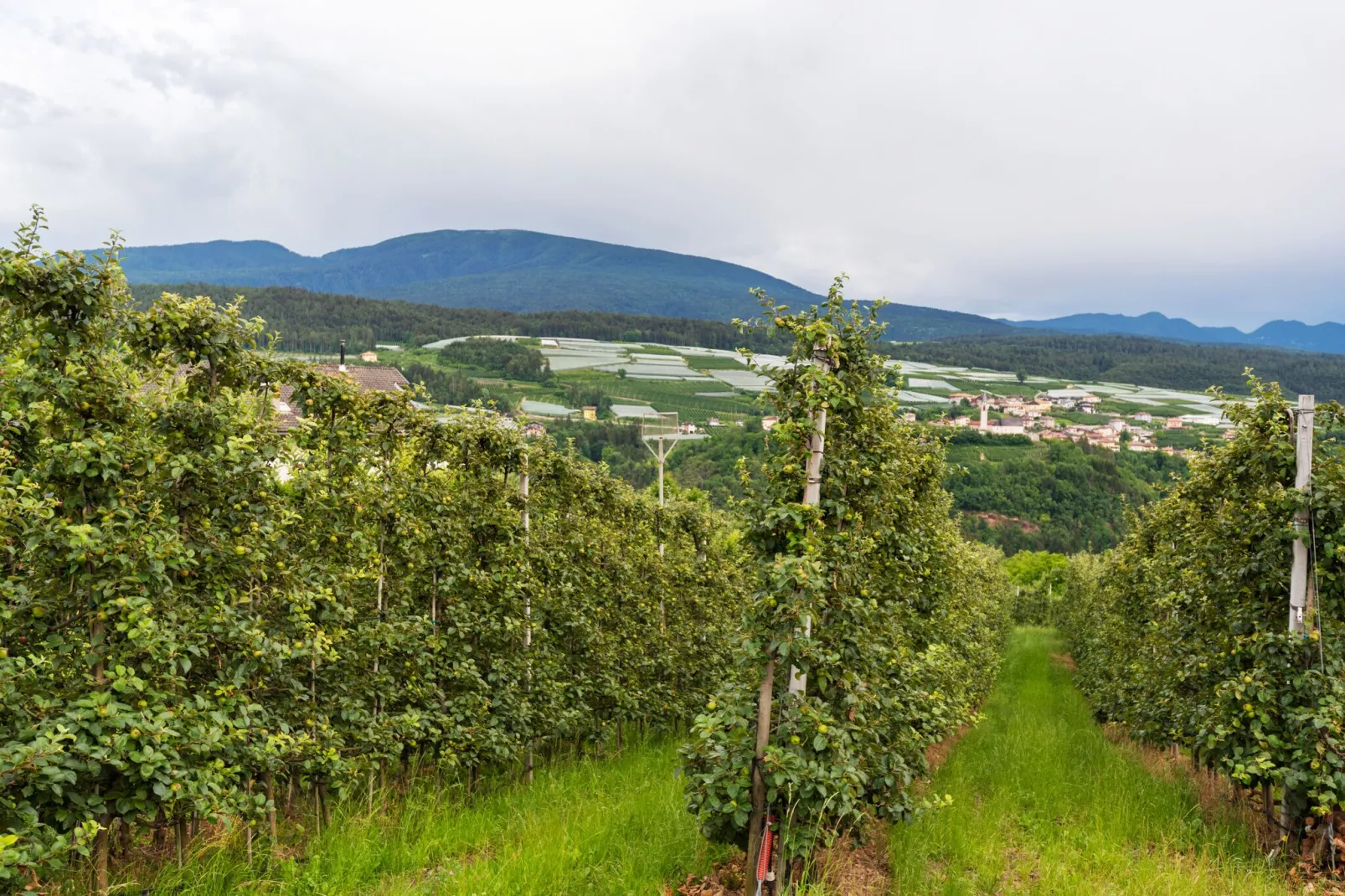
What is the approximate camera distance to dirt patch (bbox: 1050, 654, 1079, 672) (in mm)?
23472

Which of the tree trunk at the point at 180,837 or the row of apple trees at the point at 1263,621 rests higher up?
the row of apple trees at the point at 1263,621

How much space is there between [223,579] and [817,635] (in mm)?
3747

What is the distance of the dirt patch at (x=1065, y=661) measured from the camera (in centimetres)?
2347

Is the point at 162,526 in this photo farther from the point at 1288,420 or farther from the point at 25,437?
the point at 1288,420

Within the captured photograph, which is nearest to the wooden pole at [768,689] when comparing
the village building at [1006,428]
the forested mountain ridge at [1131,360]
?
the village building at [1006,428]

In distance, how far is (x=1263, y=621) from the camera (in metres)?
5.87

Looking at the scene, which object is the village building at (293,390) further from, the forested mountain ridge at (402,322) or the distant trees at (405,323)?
the forested mountain ridge at (402,322)

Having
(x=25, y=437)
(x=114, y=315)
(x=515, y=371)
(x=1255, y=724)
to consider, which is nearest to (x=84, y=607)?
(x=25, y=437)

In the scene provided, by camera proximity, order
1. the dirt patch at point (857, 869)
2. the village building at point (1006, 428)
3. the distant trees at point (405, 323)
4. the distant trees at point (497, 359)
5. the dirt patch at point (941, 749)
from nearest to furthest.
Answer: the dirt patch at point (857, 869) < the dirt patch at point (941, 749) < the distant trees at point (405, 323) < the distant trees at point (497, 359) < the village building at point (1006, 428)

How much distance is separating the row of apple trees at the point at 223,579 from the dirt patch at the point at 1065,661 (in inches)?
861

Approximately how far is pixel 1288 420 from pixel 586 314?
127313mm

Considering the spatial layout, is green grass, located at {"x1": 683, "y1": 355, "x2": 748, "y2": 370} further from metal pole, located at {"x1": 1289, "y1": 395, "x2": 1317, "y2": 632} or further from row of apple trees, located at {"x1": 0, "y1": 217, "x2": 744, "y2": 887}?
metal pole, located at {"x1": 1289, "y1": 395, "x2": 1317, "y2": 632}

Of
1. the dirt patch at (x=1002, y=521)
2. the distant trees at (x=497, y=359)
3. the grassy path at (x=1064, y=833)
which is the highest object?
the distant trees at (x=497, y=359)

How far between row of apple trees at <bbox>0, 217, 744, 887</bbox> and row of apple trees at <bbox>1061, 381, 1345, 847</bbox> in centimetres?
593
